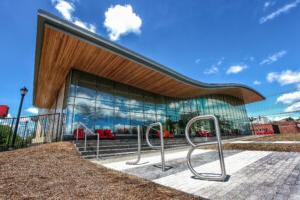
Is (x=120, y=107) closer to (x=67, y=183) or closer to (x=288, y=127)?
(x=67, y=183)

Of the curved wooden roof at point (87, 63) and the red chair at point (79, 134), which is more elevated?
the curved wooden roof at point (87, 63)

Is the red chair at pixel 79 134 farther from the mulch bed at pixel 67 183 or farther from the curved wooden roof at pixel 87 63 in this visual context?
the mulch bed at pixel 67 183

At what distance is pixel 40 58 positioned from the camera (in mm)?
9258

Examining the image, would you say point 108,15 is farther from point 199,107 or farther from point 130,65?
point 199,107

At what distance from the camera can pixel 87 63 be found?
10477 mm

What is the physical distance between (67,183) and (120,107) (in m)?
9.62

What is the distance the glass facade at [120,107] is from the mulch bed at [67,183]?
5489 mm

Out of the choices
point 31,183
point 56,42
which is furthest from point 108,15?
point 31,183

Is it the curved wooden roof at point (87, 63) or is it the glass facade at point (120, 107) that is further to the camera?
the glass facade at point (120, 107)

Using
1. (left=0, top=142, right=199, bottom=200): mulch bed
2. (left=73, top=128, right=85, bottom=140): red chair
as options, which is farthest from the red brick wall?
(left=0, top=142, right=199, bottom=200): mulch bed

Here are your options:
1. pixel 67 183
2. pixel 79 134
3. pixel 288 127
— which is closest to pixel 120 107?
pixel 79 134

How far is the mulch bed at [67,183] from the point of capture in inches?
110

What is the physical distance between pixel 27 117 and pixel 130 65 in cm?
678

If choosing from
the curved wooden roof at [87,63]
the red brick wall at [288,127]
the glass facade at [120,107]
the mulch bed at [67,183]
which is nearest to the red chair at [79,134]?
the glass facade at [120,107]
